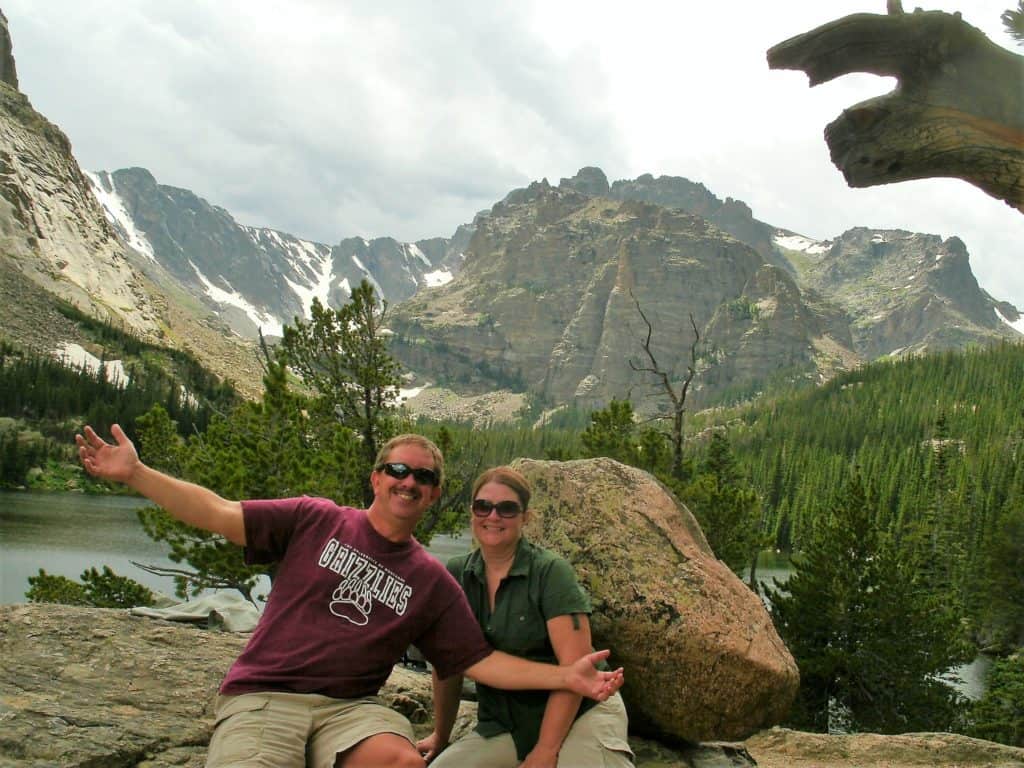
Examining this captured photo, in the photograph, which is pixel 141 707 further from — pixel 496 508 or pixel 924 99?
pixel 924 99

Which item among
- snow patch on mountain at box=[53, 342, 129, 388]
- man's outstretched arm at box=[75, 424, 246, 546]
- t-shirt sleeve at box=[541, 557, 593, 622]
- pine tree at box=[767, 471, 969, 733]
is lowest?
pine tree at box=[767, 471, 969, 733]

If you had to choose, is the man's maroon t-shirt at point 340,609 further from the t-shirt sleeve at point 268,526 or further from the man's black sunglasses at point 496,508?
the man's black sunglasses at point 496,508

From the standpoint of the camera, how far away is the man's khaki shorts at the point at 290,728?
142 inches

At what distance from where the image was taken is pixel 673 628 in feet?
19.9

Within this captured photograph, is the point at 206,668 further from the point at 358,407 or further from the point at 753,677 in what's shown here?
the point at 358,407

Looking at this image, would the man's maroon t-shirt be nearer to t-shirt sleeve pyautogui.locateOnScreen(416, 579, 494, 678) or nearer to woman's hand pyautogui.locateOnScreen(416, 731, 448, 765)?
t-shirt sleeve pyautogui.locateOnScreen(416, 579, 494, 678)

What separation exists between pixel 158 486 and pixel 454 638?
1808 millimetres

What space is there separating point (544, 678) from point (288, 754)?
139 cm

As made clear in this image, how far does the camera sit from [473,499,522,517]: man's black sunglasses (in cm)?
461

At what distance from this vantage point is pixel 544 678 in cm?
414

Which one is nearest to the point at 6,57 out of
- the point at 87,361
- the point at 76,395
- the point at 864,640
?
the point at 87,361

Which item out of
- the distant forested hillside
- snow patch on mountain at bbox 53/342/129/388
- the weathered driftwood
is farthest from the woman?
snow patch on mountain at bbox 53/342/129/388

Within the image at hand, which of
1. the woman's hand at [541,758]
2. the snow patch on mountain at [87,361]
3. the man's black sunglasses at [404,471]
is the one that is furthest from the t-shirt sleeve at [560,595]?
the snow patch on mountain at [87,361]

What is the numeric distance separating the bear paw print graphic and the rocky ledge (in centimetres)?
144
